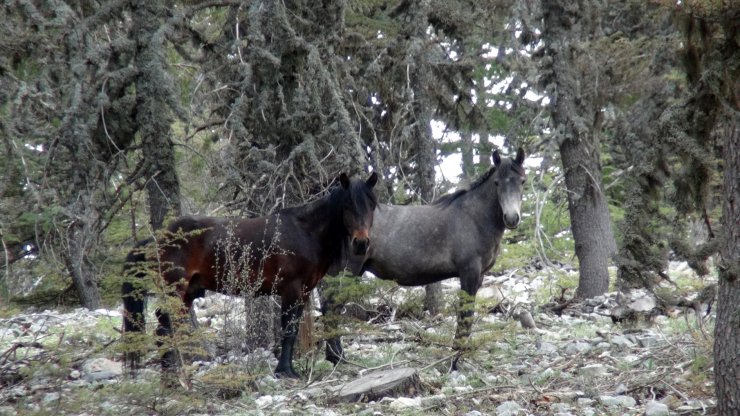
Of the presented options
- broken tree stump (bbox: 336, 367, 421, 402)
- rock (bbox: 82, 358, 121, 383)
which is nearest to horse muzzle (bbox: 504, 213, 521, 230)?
broken tree stump (bbox: 336, 367, 421, 402)

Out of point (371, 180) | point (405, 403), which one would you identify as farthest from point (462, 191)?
point (405, 403)

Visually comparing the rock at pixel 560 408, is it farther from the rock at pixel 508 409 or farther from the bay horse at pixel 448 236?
the bay horse at pixel 448 236

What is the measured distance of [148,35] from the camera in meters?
9.04

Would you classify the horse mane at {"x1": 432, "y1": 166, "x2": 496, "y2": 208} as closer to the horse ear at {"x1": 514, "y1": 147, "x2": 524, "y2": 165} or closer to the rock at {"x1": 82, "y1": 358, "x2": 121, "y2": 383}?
the horse ear at {"x1": 514, "y1": 147, "x2": 524, "y2": 165}

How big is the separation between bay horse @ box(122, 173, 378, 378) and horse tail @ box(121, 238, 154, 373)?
0.04 ft

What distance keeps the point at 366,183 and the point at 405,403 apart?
8.30 feet

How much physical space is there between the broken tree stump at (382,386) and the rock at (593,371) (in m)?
1.57

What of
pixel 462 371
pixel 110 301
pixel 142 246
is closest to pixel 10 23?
pixel 142 246

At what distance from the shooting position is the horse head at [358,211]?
809 centimetres

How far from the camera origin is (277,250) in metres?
8.37

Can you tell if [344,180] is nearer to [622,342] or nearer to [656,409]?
[622,342]

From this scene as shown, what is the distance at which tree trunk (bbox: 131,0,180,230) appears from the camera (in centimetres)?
873

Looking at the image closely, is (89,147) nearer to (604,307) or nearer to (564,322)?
(564,322)

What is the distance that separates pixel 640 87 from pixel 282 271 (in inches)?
325
